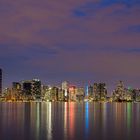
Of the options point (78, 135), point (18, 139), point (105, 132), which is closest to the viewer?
point (18, 139)

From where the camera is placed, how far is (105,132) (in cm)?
7544

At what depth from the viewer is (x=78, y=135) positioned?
230ft

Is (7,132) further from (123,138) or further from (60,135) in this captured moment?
(123,138)

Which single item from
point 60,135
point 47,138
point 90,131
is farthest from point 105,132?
point 47,138

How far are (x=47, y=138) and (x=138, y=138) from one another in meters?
14.5

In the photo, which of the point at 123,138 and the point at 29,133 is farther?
the point at 29,133

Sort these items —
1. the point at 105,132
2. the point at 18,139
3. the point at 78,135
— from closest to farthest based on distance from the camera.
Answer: the point at 18,139
the point at 78,135
the point at 105,132

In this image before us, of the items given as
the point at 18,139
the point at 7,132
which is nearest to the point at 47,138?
the point at 18,139

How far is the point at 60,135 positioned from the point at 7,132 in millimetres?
10253

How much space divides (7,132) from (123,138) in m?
21.4

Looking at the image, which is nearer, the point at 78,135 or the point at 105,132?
the point at 78,135

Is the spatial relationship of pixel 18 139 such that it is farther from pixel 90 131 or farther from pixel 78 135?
pixel 90 131

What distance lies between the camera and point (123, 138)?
65.5 m

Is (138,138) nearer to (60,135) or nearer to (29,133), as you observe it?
(60,135)
